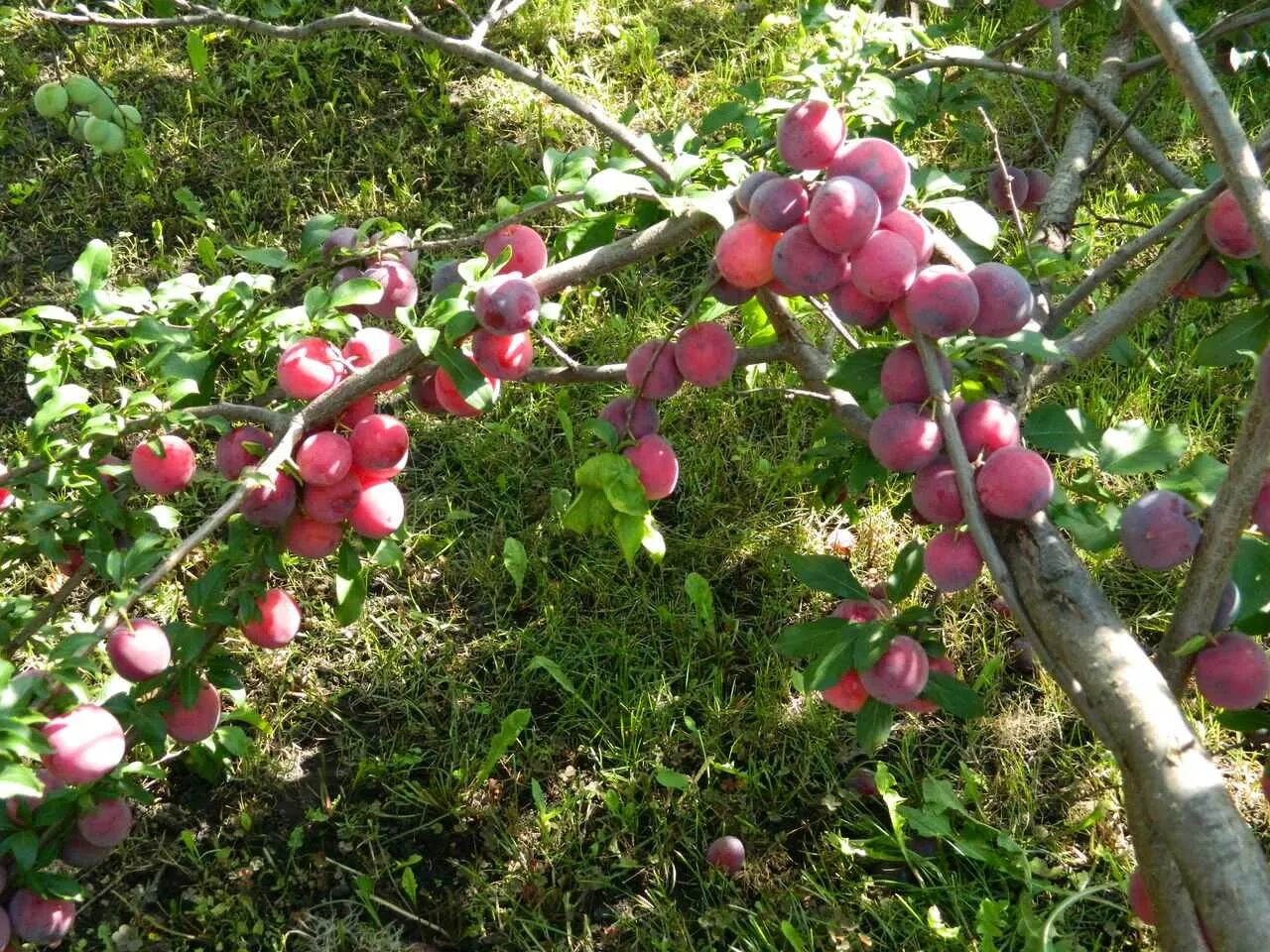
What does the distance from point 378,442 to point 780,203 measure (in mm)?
649

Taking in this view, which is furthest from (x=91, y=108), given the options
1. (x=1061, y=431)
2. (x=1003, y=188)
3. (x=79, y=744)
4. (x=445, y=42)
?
(x=1061, y=431)

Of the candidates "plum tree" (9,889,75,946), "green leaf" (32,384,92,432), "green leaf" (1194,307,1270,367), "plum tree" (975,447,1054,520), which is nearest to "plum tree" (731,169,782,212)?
"plum tree" (975,447,1054,520)

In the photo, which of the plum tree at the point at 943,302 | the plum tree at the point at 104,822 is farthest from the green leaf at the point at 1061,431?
the plum tree at the point at 104,822

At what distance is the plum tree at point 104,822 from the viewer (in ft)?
5.79

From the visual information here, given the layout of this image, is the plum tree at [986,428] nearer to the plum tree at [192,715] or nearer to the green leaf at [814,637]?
the green leaf at [814,637]

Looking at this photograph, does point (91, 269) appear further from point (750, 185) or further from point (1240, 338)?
point (1240, 338)

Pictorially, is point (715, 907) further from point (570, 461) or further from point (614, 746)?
point (570, 461)

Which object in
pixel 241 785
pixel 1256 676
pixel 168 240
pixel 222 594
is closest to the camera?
pixel 1256 676

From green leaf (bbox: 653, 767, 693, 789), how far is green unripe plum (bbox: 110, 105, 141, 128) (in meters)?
1.91

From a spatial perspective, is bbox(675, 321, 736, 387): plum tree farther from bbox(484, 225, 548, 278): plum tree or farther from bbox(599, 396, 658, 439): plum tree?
bbox(484, 225, 548, 278): plum tree

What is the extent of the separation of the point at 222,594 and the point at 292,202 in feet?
6.30

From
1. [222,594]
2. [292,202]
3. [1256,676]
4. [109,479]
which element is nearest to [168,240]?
[292,202]

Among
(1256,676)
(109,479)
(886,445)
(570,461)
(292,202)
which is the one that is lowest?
(570,461)

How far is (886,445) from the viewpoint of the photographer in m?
1.45
